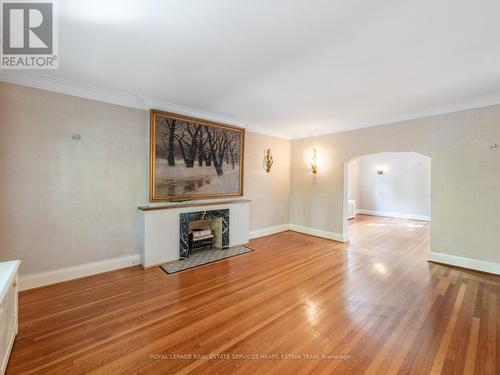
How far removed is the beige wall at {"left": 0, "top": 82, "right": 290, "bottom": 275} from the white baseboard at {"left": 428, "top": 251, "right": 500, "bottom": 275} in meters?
5.35

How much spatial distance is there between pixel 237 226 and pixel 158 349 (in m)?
3.01

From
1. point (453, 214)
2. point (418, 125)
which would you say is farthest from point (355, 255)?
point (418, 125)

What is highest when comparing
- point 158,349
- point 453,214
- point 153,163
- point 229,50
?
point 229,50

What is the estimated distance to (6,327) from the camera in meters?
1.66

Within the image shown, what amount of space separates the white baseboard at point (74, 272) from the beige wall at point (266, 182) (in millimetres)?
2794

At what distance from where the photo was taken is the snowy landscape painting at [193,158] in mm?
3738

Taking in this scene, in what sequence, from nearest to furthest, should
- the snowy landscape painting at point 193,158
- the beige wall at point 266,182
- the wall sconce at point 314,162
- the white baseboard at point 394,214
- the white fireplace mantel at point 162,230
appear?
the white fireplace mantel at point 162,230 → the snowy landscape painting at point 193,158 → the beige wall at point 266,182 → the wall sconce at point 314,162 → the white baseboard at point 394,214

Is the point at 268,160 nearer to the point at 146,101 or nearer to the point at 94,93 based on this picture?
the point at 146,101

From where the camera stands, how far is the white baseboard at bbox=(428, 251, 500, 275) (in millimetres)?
3361

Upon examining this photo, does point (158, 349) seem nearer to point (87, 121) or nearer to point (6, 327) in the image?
point (6, 327)

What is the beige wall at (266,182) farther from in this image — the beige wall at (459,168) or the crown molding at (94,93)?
the beige wall at (459,168)

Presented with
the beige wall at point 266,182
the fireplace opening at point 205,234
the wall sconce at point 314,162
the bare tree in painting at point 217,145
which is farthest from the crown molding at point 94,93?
the wall sconce at point 314,162

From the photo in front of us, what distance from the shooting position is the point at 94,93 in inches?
125

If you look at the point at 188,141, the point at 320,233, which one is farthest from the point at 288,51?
the point at 320,233
